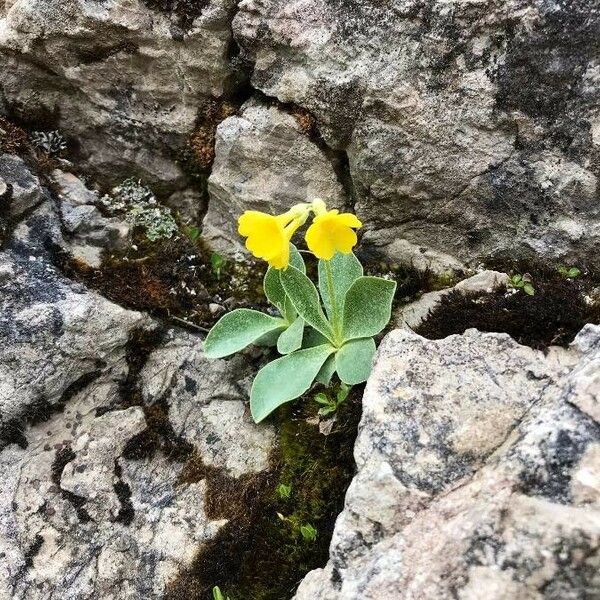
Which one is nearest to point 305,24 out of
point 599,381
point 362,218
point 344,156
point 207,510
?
point 344,156

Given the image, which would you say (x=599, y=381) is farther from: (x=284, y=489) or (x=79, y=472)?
(x=79, y=472)

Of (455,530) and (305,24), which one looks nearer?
(455,530)

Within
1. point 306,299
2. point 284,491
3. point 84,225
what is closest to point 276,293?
point 306,299

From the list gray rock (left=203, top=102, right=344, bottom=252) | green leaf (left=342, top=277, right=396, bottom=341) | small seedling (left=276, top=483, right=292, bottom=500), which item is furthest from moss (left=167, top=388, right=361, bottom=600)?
gray rock (left=203, top=102, right=344, bottom=252)

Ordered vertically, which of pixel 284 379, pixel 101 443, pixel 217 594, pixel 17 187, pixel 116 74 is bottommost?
pixel 217 594

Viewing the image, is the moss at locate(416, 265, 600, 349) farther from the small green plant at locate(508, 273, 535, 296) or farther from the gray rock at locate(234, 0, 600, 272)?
the gray rock at locate(234, 0, 600, 272)

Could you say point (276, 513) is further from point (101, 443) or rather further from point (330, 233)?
point (330, 233)
